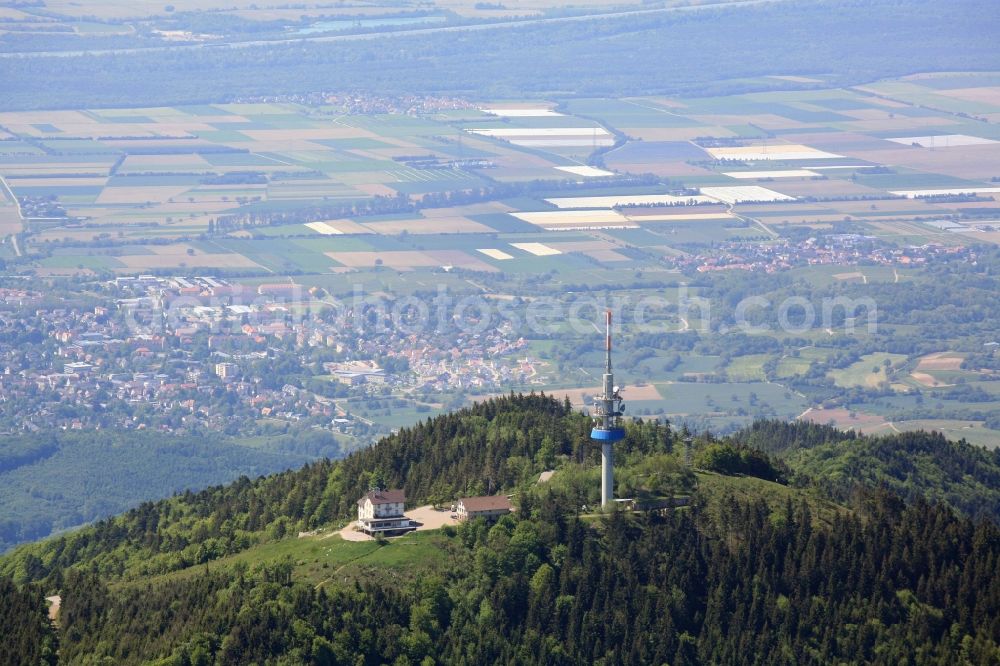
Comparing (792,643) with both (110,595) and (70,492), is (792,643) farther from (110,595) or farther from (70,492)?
(70,492)

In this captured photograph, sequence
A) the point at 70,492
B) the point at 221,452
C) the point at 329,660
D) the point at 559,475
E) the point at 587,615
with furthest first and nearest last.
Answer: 1. the point at 221,452
2. the point at 70,492
3. the point at 559,475
4. the point at 587,615
5. the point at 329,660

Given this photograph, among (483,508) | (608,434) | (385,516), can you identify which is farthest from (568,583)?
(385,516)

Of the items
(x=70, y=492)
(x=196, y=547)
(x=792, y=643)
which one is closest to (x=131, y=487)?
(x=70, y=492)

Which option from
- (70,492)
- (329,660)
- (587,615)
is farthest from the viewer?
(70,492)

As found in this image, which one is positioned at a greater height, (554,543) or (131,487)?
(554,543)

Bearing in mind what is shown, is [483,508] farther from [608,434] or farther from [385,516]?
[608,434]

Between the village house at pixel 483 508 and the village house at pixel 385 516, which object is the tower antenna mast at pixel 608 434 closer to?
the village house at pixel 483 508

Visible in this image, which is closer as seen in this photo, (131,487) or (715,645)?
(715,645)
